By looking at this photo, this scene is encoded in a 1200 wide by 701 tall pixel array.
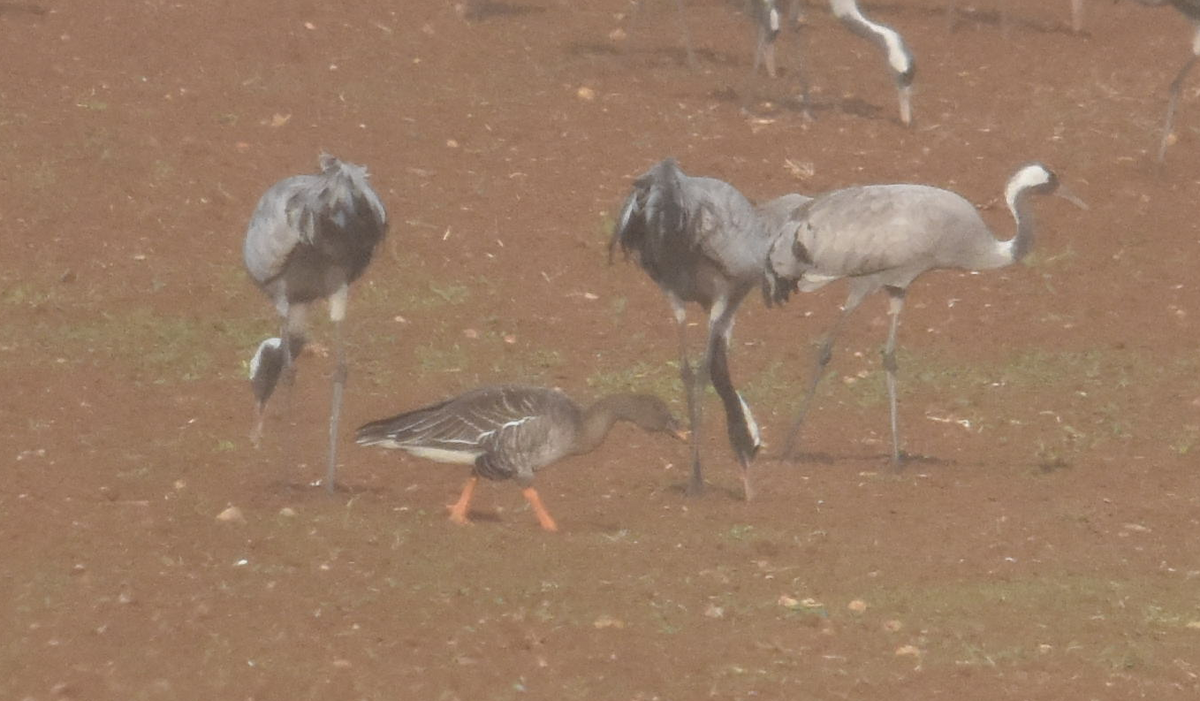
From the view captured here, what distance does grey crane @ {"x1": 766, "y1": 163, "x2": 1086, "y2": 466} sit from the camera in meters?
9.32

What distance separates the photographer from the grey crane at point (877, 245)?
932 centimetres

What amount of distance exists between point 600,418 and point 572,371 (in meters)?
2.50

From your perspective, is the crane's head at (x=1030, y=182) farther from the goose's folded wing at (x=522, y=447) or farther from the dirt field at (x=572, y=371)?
the goose's folded wing at (x=522, y=447)

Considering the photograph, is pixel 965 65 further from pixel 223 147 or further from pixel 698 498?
pixel 698 498

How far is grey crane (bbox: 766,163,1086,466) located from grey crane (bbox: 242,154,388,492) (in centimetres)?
202

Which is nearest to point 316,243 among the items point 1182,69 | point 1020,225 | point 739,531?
point 739,531

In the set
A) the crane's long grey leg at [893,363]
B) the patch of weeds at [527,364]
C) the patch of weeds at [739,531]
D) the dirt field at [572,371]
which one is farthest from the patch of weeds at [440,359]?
the patch of weeds at [739,531]

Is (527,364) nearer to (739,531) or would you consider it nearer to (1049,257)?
(739,531)

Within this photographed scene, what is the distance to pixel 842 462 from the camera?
932cm

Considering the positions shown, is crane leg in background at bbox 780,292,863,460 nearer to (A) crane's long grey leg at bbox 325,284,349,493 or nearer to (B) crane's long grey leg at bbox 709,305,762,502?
(B) crane's long grey leg at bbox 709,305,762,502

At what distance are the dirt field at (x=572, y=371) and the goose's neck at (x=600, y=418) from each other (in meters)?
0.35

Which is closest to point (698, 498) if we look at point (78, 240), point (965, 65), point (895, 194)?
point (895, 194)

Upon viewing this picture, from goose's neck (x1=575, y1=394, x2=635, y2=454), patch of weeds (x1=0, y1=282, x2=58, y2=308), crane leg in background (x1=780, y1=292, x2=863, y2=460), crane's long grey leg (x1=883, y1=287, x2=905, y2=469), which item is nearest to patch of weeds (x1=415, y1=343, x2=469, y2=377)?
crane leg in background (x1=780, y1=292, x2=863, y2=460)

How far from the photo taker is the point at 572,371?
10.6 meters
